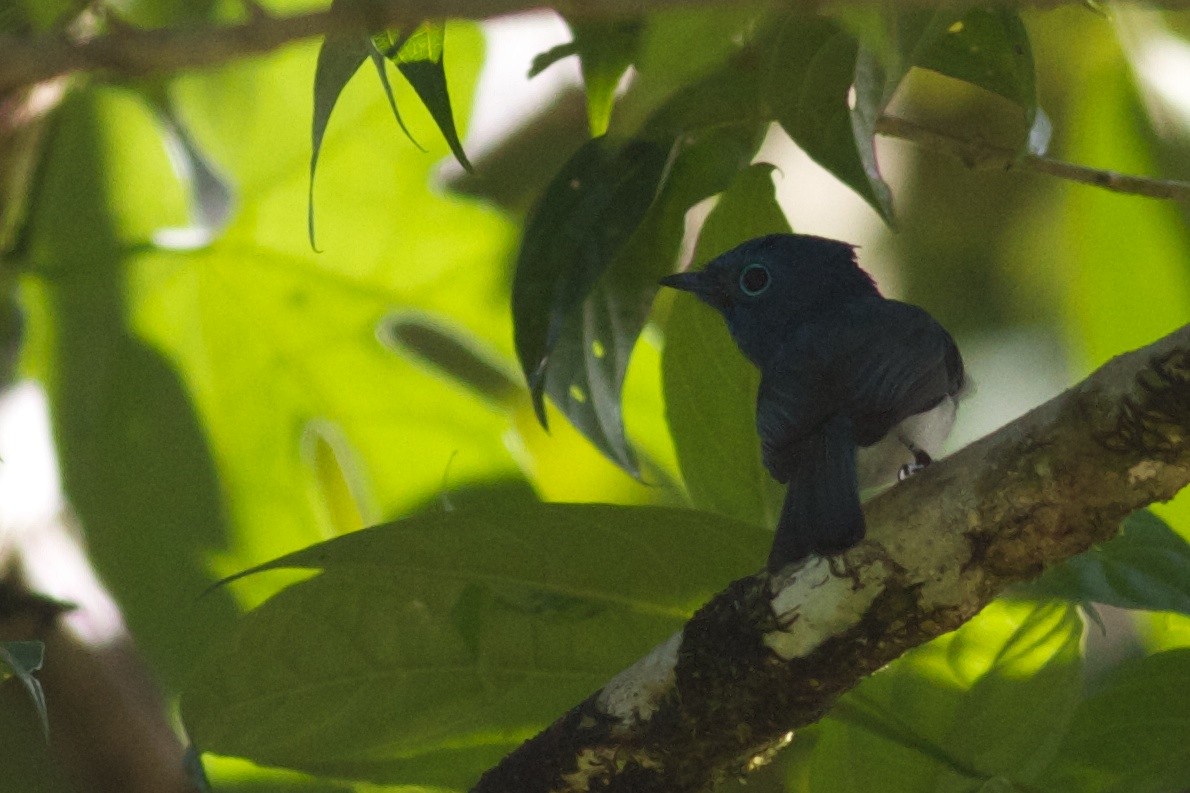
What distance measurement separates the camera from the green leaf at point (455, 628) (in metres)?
2.00

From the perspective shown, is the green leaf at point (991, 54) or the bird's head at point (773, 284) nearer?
the green leaf at point (991, 54)

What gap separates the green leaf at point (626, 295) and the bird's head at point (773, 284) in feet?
0.21

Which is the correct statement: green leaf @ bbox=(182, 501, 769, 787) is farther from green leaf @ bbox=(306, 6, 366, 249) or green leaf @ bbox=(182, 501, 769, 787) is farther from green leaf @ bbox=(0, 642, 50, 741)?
green leaf @ bbox=(306, 6, 366, 249)

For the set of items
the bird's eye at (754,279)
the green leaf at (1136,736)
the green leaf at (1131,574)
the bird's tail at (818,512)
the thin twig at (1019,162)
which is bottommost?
the green leaf at (1136,736)

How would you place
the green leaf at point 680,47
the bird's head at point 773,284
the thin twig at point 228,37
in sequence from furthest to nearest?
the bird's head at point 773,284 → the green leaf at point 680,47 → the thin twig at point 228,37

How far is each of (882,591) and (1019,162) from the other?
64cm

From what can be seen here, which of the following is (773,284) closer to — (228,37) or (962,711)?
(962,711)

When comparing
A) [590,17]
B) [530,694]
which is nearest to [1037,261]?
[530,694]

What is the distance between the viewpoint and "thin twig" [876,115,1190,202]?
6.32 feet

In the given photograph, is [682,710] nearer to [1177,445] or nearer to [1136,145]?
[1177,445]

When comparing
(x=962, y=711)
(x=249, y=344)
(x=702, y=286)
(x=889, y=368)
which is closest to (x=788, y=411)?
(x=889, y=368)

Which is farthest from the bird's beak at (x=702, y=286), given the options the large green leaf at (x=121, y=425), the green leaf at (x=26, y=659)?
the large green leaf at (x=121, y=425)

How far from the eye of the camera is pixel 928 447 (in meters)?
2.61

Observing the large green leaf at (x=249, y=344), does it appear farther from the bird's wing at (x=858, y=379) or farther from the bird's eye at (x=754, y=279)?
the bird's wing at (x=858, y=379)
